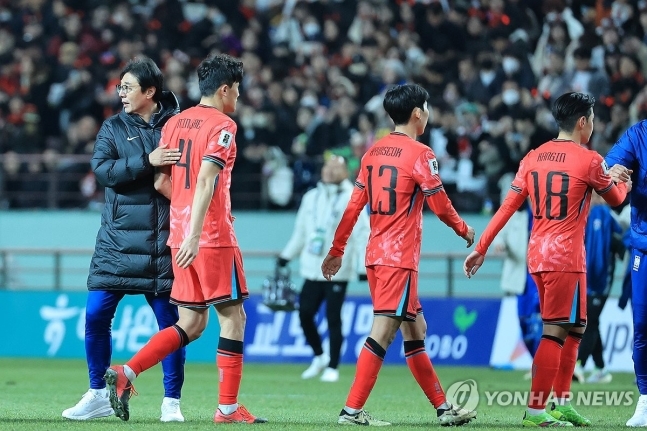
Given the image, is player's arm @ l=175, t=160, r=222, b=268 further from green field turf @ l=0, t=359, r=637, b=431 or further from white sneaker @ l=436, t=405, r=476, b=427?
white sneaker @ l=436, t=405, r=476, b=427

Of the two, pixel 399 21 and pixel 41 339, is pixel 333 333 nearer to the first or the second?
pixel 41 339


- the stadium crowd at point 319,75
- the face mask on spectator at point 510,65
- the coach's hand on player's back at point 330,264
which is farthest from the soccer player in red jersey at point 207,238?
the face mask on spectator at point 510,65

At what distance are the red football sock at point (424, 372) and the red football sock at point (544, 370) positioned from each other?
2.00 feet

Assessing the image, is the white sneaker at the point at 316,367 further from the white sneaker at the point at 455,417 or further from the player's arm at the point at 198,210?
the player's arm at the point at 198,210

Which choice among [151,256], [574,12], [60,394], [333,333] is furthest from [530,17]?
[151,256]

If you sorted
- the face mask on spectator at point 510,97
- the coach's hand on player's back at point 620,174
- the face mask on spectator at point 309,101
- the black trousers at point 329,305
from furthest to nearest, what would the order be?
the face mask on spectator at point 309,101 → the face mask on spectator at point 510,97 → the black trousers at point 329,305 → the coach's hand on player's back at point 620,174

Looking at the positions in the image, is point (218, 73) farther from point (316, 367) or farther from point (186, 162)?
point (316, 367)

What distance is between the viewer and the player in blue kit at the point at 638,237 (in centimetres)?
825

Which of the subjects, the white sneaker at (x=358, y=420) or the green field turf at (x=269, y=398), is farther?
the green field turf at (x=269, y=398)

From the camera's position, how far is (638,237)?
328 inches

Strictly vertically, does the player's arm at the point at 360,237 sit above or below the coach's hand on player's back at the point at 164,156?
below

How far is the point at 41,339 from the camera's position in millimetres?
16375

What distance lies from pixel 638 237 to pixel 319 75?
12749 millimetres

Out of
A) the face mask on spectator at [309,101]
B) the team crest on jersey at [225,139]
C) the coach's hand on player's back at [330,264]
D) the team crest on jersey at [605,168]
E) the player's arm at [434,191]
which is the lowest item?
the coach's hand on player's back at [330,264]
